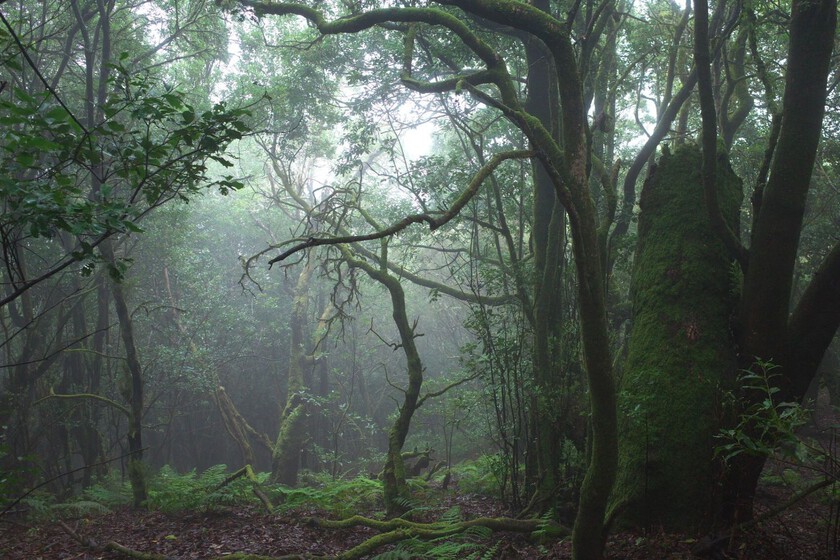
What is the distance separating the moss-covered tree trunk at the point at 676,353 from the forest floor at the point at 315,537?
0.34 m

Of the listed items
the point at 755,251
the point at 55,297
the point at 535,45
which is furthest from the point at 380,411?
the point at 755,251

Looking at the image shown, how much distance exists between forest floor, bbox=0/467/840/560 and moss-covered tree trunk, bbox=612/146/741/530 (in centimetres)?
34

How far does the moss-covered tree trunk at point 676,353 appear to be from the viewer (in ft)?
14.6

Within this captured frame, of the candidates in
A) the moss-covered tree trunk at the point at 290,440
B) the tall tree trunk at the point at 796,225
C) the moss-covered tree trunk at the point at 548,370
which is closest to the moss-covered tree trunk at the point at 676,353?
the tall tree trunk at the point at 796,225

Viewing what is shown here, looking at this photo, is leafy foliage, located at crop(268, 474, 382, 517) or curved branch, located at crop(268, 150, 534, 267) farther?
leafy foliage, located at crop(268, 474, 382, 517)

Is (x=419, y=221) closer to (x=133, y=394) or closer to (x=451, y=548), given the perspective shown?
(x=451, y=548)

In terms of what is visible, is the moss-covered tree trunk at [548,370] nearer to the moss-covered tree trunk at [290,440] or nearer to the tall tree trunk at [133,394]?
the tall tree trunk at [133,394]

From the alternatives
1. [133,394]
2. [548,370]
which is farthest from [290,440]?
[548,370]

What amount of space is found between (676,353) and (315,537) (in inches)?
167

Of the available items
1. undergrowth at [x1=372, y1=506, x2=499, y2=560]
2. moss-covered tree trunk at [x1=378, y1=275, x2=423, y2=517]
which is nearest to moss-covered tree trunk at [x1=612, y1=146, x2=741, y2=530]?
undergrowth at [x1=372, y1=506, x2=499, y2=560]

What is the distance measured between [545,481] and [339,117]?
10346mm

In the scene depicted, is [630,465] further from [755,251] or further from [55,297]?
[55,297]

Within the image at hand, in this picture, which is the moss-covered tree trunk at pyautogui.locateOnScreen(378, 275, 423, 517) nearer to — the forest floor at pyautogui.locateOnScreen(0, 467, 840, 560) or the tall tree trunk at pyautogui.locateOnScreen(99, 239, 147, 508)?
the forest floor at pyautogui.locateOnScreen(0, 467, 840, 560)

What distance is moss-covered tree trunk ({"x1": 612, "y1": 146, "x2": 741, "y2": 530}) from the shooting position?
4.46 m
